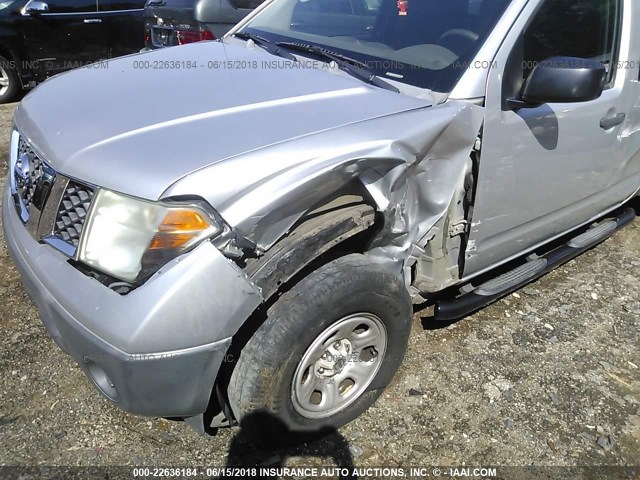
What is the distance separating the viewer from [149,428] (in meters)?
2.39

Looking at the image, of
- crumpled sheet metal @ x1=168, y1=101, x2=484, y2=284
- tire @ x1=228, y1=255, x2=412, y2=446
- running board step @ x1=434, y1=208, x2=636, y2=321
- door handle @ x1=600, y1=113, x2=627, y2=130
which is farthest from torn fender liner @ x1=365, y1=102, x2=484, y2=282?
door handle @ x1=600, y1=113, x2=627, y2=130

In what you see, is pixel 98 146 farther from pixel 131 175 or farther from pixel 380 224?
pixel 380 224

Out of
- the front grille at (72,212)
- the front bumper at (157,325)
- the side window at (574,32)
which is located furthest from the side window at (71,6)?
the side window at (574,32)

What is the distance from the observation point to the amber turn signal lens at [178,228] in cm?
176

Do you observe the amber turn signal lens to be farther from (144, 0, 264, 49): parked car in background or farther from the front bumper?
(144, 0, 264, 49): parked car in background

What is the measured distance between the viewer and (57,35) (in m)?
7.23

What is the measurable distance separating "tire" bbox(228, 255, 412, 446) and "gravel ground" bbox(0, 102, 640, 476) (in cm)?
17

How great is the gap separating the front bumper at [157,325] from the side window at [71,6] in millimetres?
6490

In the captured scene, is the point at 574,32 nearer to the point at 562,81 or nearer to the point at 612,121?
the point at 612,121

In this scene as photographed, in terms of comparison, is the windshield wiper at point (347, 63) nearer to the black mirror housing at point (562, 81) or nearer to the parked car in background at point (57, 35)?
the black mirror housing at point (562, 81)

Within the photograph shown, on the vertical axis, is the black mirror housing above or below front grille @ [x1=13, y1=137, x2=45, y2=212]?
above

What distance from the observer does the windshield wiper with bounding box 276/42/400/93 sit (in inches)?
95.7

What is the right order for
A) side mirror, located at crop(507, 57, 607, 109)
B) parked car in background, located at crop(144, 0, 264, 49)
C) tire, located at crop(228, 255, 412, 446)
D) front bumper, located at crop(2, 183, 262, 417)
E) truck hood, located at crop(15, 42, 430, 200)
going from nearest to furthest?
front bumper, located at crop(2, 183, 262, 417), truck hood, located at crop(15, 42, 430, 200), tire, located at crop(228, 255, 412, 446), side mirror, located at crop(507, 57, 607, 109), parked car in background, located at crop(144, 0, 264, 49)

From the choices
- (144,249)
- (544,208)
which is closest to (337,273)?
(144,249)
